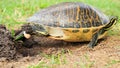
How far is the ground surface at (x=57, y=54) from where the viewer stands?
15.4ft

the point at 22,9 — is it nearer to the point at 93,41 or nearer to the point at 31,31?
the point at 31,31

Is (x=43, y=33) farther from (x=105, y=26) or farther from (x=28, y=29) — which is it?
(x=105, y=26)

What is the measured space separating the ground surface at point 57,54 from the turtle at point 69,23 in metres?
0.19

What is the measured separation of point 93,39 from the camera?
592 centimetres

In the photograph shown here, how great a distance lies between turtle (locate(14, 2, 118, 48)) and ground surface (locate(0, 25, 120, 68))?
19cm

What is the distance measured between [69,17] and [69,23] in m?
0.11

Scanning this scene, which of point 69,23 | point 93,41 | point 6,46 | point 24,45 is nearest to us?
point 6,46

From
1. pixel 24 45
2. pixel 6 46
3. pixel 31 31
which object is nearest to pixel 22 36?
pixel 31 31

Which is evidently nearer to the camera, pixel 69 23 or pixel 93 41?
pixel 69 23

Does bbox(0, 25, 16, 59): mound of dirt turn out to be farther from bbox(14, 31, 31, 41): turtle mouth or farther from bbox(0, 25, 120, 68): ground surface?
bbox(14, 31, 31, 41): turtle mouth

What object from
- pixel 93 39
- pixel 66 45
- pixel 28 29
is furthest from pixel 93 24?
pixel 28 29

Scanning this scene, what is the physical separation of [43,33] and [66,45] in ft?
1.91

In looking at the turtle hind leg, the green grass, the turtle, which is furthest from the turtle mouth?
the green grass

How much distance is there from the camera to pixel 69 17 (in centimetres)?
572
